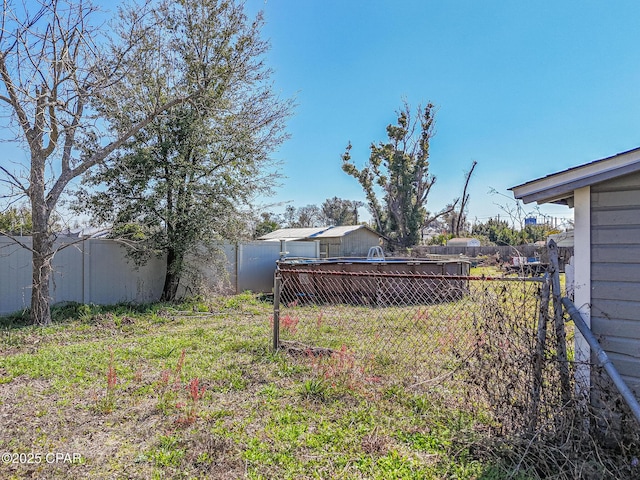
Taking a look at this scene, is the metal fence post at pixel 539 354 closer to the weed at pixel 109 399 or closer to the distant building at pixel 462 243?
the weed at pixel 109 399

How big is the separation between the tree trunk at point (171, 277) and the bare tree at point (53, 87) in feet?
8.23

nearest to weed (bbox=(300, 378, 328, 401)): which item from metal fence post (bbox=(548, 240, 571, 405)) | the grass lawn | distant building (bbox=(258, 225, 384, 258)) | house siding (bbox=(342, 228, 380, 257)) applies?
the grass lawn

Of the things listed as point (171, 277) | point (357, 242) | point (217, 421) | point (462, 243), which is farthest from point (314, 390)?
point (462, 243)

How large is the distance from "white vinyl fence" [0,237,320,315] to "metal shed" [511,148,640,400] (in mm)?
7582

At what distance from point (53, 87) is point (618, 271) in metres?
7.69

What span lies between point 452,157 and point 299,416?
91.6 feet

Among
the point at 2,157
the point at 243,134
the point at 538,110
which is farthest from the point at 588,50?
the point at 2,157

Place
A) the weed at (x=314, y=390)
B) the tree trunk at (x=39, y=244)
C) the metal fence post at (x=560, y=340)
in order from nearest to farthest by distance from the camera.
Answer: the metal fence post at (x=560, y=340)
the weed at (x=314, y=390)
the tree trunk at (x=39, y=244)

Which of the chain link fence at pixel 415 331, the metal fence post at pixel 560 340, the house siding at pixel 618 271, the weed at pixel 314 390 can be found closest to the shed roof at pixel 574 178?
the house siding at pixel 618 271

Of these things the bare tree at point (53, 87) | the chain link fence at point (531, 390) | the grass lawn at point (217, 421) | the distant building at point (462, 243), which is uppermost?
the bare tree at point (53, 87)

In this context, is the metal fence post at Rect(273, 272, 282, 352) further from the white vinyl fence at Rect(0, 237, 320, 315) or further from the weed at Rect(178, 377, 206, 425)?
the white vinyl fence at Rect(0, 237, 320, 315)

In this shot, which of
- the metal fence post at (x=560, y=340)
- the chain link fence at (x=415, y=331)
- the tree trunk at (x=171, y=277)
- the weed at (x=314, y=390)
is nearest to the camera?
the metal fence post at (x=560, y=340)

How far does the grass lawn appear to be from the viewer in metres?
2.36

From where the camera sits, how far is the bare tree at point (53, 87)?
5707 millimetres
